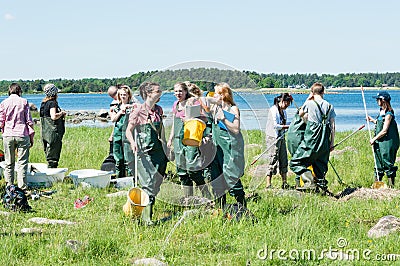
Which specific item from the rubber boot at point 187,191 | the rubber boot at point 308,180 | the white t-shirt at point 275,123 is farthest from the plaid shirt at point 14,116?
the rubber boot at point 308,180

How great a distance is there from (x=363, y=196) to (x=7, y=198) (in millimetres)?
4872

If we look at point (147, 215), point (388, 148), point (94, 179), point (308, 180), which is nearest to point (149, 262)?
point (147, 215)

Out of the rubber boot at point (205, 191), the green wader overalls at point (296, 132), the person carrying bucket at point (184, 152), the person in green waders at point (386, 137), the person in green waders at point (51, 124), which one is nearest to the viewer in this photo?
the person carrying bucket at point (184, 152)

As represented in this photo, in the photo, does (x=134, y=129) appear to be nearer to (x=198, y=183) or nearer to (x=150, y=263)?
(x=198, y=183)

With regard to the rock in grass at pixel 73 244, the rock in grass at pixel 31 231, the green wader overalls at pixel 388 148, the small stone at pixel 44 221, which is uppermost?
the green wader overalls at pixel 388 148

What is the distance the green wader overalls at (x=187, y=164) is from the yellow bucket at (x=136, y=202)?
2.12ft

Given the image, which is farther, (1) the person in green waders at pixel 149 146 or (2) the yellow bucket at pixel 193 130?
(1) the person in green waders at pixel 149 146

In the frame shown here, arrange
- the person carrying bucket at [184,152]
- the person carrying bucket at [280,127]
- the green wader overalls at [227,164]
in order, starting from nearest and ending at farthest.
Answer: the person carrying bucket at [184,152], the green wader overalls at [227,164], the person carrying bucket at [280,127]

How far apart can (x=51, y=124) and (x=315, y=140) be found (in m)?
4.77

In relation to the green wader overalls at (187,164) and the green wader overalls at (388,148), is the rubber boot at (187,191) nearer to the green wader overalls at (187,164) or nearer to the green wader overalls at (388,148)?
the green wader overalls at (187,164)

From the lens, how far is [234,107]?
6.55m

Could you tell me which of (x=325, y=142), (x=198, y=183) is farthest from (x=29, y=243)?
(x=325, y=142)

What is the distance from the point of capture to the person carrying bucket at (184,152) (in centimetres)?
626

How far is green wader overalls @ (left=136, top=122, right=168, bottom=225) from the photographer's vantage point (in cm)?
694
